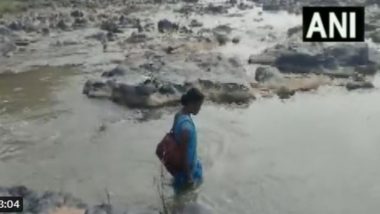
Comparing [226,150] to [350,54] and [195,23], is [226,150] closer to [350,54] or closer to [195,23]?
[350,54]

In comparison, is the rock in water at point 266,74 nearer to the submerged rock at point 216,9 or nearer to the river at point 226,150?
the river at point 226,150

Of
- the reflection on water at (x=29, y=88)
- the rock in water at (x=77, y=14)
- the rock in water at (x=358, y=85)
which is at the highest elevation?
the rock in water at (x=77, y=14)

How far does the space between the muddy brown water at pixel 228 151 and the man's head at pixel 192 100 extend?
5.14 feet

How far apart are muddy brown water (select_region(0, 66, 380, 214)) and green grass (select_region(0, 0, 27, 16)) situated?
17310mm

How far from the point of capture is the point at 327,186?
353 inches

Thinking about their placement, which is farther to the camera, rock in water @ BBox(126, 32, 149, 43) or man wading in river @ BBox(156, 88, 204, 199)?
rock in water @ BBox(126, 32, 149, 43)

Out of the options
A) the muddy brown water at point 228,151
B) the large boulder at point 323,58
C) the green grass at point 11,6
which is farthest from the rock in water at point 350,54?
the green grass at point 11,6

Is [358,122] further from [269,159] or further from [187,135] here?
[187,135]

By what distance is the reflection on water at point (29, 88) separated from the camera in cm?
1387

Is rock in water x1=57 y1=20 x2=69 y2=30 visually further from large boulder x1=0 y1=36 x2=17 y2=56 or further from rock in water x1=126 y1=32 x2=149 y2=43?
large boulder x1=0 y1=36 x2=17 y2=56

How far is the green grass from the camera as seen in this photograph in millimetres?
30812

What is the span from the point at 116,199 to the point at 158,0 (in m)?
28.9

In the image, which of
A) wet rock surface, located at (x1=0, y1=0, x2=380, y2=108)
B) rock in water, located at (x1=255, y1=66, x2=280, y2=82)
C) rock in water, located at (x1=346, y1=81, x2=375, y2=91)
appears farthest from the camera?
rock in water, located at (x1=255, y1=66, x2=280, y2=82)

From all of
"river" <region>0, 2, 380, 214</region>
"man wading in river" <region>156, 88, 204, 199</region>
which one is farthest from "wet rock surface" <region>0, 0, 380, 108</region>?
"man wading in river" <region>156, 88, 204, 199</region>
